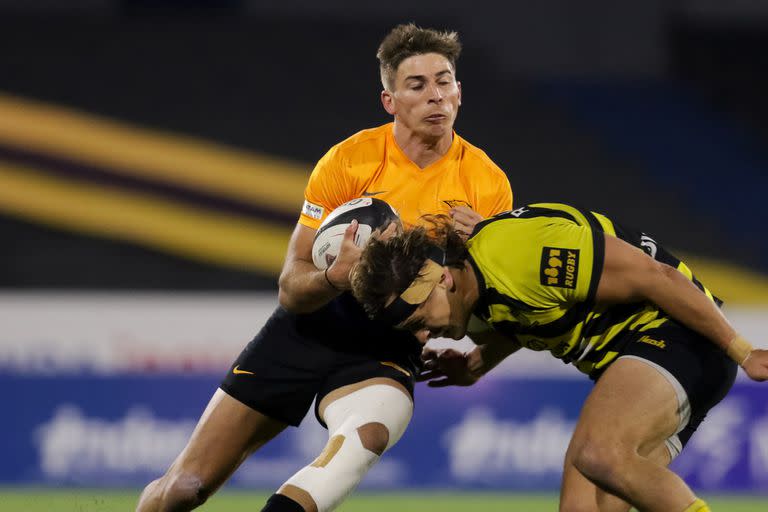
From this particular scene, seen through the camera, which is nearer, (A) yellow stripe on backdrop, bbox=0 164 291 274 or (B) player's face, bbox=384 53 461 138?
(B) player's face, bbox=384 53 461 138

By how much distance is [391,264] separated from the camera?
4168 mm

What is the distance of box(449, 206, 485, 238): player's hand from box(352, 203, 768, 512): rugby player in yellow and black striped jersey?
0.67 feet

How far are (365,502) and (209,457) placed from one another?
2.74 m

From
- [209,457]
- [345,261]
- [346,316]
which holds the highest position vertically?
[345,261]

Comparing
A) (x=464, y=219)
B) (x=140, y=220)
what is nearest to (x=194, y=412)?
(x=140, y=220)

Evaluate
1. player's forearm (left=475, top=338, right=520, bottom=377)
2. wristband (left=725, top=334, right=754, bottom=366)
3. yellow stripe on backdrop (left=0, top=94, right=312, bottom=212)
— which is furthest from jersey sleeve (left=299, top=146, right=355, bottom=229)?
yellow stripe on backdrop (left=0, top=94, right=312, bottom=212)

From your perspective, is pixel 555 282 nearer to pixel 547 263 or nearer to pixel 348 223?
pixel 547 263

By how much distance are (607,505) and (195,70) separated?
25.1 ft

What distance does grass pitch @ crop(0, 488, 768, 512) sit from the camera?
22.8ft

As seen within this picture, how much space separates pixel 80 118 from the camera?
11.1 m

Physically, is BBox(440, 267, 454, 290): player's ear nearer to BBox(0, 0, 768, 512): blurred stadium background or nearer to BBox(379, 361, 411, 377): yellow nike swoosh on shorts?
BBox(379, 361, 411, 377): yellow nike swoosh on shorts

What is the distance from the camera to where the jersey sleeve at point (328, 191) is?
5008 millimetres

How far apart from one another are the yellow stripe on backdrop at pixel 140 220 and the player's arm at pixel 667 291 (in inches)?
269

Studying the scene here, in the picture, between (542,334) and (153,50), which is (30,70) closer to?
(153,50)
